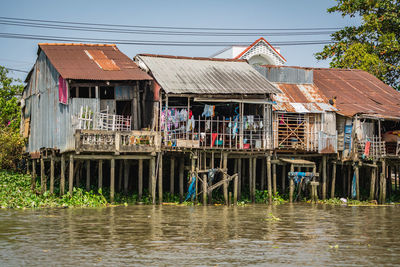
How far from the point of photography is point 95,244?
51.7ft

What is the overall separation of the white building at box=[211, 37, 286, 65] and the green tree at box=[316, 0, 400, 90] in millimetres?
7061

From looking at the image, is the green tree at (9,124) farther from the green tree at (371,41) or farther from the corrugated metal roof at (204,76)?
the green tree at (371,41)

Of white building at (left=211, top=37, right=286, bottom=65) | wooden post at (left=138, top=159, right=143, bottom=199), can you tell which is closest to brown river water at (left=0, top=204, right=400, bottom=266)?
wooden post at (left=138, top=159, right=143, bottom=199)

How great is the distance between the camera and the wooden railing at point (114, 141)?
80.8 ft

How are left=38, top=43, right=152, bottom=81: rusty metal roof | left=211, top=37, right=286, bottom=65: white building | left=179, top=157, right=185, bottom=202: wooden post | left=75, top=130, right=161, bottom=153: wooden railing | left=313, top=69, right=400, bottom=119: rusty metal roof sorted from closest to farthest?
left=75, top=130, right=161, bottom=153: wooden railing, left=38, top=43, right=152, bottom=81: rusty metal roof, left=179, top=157, right=185, bottom=202: wooden post, left=313, top=69, right=400, bottom=119: rusty metal roof, left=211, top=37, right=286, bottom=65: white building

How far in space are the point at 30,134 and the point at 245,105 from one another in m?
11.3

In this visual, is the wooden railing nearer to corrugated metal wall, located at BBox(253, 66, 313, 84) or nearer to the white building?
corrugated metal wall, located at BBox(253, 66, 313, 84)

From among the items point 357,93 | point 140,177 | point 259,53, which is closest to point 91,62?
point 140,177

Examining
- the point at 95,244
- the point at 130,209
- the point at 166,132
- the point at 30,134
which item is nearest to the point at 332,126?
the point at 166,132

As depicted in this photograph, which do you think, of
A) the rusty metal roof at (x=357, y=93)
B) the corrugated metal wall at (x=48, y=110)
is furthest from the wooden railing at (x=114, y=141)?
the rusty metal roof at (x=357, y=93)

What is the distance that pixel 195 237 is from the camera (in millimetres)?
17125

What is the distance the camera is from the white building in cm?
4850

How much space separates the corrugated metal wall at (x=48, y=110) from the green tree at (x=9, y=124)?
3.57 m

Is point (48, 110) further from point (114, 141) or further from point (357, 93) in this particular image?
point (357, 93)
